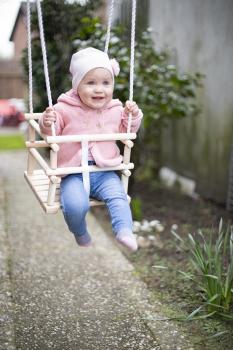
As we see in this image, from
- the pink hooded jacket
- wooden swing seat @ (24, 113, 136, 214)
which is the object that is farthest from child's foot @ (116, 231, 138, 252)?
the pink hooded jacket

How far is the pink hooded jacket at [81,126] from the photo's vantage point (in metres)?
2.54

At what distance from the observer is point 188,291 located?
339 cm

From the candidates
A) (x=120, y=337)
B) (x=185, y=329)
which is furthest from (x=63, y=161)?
(x=185, y=329)

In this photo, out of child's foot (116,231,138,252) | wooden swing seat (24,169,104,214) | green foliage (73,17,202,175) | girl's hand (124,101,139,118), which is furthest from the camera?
green foliage (73,17,202,175)

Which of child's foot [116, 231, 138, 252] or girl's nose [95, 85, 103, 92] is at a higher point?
girl's nose [95, 85, 103, 92]

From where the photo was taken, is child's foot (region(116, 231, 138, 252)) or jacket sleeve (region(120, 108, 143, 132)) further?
jacket sleeve (region(120, 108, 143, 132))

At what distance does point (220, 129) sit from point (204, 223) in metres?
1.06

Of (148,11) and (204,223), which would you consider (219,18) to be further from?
(204,223)

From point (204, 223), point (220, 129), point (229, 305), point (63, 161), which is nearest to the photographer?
point (63, 161)

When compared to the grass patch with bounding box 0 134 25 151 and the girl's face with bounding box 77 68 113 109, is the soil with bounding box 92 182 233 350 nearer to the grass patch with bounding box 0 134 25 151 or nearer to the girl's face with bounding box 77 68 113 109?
the girl's face with bounding box 77 68 113 109

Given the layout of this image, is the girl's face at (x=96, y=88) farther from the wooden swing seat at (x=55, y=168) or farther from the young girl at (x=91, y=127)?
the wooden swing seat at (x=55, y=168)

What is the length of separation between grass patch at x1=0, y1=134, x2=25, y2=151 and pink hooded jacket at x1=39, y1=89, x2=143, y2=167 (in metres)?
6.24

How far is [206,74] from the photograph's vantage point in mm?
5273

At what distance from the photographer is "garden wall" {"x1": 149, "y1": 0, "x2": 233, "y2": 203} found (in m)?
4.96
